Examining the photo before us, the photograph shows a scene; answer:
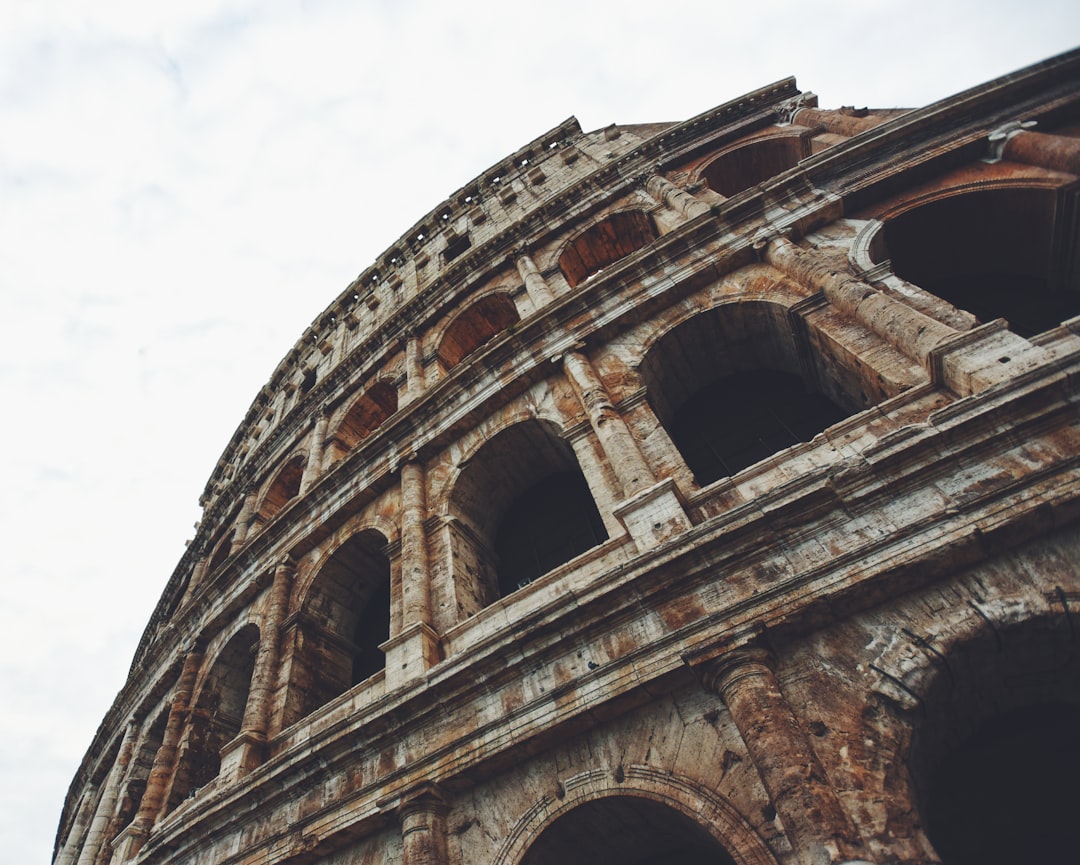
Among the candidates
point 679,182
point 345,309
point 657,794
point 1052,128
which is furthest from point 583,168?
point 657,794

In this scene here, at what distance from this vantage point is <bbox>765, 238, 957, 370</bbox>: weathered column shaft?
5609 millimetres

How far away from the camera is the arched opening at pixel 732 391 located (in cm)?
741

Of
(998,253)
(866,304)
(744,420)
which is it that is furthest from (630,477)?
(998,253)

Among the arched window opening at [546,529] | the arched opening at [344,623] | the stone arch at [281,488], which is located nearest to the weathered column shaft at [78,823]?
the stone arch at [281,488]

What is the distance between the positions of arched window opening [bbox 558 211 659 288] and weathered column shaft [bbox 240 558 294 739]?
7.54m

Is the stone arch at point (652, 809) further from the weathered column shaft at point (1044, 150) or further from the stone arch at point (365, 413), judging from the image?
the stone arch at point (365, 413)

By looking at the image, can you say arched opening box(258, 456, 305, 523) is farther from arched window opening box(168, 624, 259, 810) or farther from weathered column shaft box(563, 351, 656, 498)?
weathered column shaft box(563, 351, 656, 498)


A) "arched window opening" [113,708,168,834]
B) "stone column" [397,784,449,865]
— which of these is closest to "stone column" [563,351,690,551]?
"stone column" [397,784,449,865]

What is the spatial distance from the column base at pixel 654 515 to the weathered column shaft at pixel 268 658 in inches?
212

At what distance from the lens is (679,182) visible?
12.4m

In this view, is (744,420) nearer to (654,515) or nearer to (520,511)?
(654,515)

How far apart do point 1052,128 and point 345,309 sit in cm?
1595

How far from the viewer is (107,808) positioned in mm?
10875

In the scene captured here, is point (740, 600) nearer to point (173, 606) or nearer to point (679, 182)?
point (679, 182)
